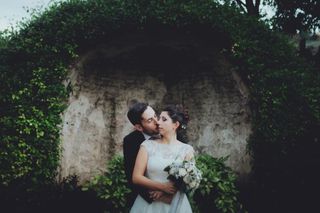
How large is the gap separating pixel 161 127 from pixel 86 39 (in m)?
3.48

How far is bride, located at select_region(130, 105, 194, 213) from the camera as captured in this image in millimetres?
4086

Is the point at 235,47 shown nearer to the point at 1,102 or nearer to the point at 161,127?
the point at 161,127

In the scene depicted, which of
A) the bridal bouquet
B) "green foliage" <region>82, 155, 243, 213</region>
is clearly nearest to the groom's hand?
the bridal bouquet

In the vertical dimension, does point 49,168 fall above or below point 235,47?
below

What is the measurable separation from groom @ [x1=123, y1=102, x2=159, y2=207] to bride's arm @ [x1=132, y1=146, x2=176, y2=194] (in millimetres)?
301

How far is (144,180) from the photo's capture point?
402cm

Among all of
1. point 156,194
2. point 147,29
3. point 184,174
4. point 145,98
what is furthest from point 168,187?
point 145,98

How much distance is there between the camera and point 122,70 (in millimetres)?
8680

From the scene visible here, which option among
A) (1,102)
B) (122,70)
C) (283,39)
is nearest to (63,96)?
(1,102)

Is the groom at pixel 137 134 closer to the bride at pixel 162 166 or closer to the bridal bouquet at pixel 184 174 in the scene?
the bride at pixel 162 166

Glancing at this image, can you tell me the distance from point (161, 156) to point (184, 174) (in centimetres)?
46

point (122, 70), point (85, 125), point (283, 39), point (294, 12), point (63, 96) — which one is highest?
point (294, 12)

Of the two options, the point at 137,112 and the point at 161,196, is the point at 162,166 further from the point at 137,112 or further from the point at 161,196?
the point at 137,112

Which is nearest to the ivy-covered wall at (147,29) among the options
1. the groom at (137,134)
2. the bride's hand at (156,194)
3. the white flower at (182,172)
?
the groom at (137,134)
